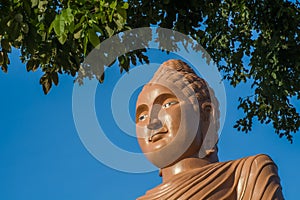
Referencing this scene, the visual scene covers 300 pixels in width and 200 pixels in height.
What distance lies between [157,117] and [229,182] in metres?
0.68

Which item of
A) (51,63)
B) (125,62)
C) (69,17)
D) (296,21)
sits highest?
(296,21)

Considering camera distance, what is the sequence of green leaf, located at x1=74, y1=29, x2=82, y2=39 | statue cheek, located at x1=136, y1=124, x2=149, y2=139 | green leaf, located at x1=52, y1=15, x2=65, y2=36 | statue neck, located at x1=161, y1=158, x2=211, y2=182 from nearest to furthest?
1. statue neck, located at x1=161, y1=158, x2=211, y2=182
2. statue cheek, located at x1=136, y1=124, x2=149, y2=139
3. green leaf, located at x1=52, y1=15, x2=65, y2=36
4. green leaf, located at x1=74, y1=29, x2=82, y2=39

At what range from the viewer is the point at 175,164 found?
191 inches

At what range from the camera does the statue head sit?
4.85 m

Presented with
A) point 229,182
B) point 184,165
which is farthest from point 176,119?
point 229,182

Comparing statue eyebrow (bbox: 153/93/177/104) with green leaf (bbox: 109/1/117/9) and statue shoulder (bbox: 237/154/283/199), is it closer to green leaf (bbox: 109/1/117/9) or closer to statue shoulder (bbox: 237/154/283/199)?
statue shoulder (bbox: 237/154/283/199)

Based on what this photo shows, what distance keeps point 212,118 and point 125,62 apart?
1.67 metres

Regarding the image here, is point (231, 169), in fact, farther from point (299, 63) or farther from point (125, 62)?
point (299, 63)

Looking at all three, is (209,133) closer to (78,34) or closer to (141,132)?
(141,132)

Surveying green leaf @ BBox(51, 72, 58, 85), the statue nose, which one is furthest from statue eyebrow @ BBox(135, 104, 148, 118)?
green leaf @ BBox(51, 72, 58, 85)

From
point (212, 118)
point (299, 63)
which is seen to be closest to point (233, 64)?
point (299, 63)

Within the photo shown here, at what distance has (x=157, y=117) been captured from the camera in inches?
194

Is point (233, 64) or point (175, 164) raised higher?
point (233, 64)

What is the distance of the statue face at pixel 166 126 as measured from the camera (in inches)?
190
